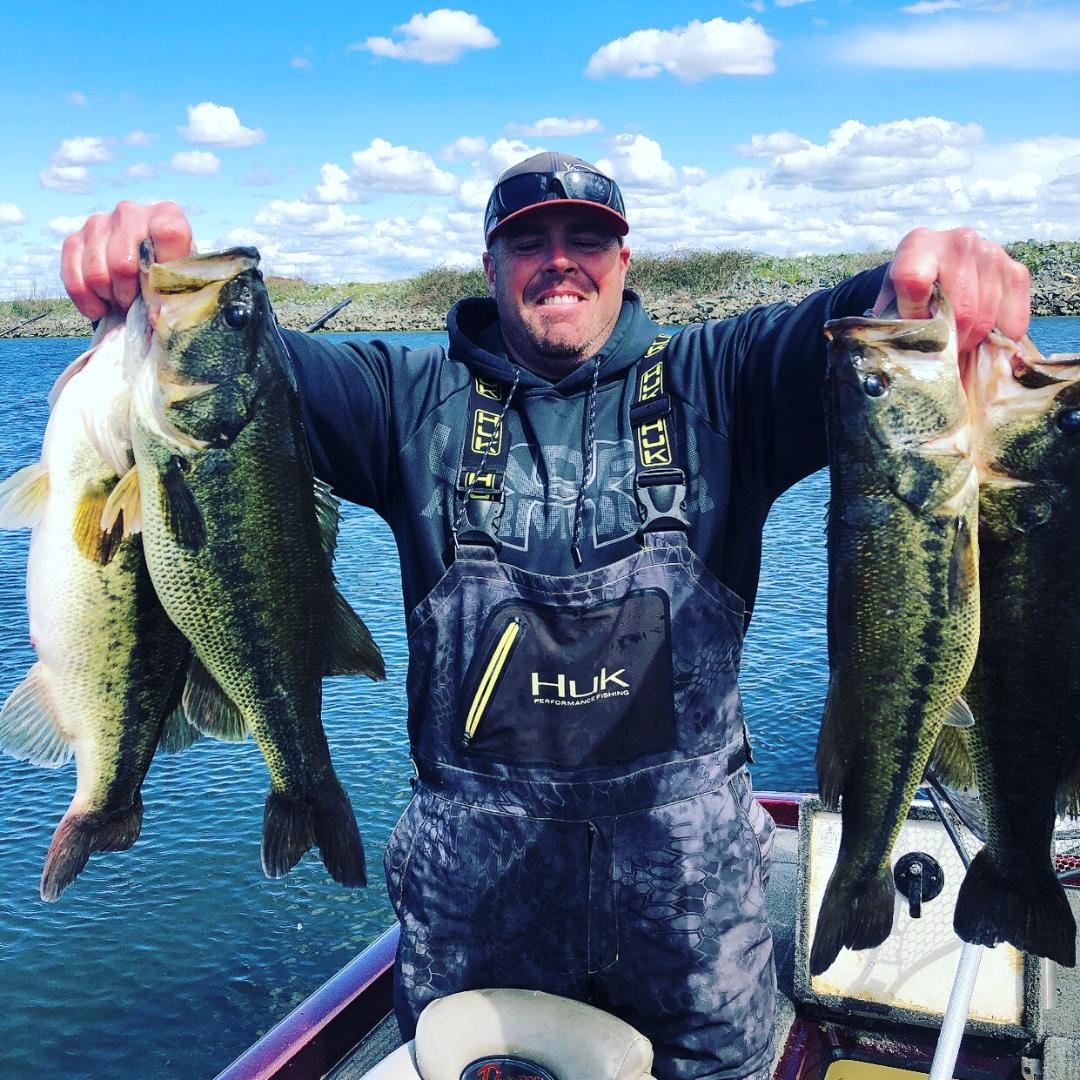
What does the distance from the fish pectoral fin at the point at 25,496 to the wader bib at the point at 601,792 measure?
103 cm

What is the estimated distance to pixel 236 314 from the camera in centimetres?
249

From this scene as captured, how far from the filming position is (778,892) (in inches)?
216

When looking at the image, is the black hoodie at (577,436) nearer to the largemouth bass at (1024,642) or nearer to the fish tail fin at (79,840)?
the largemouth bass at (1024,642)

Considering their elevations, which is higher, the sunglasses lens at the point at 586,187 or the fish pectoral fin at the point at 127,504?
the sunglasses lens at the point at 586,187

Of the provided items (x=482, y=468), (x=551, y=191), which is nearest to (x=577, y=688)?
(x=482, y=468)

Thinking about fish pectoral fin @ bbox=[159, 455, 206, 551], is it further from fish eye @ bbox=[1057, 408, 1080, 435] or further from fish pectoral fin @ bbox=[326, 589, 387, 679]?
fish eye @ bbox=[1057, 408, 1080, 435]

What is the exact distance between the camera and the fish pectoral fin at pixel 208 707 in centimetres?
271

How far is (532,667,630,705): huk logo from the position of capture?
2.94 m

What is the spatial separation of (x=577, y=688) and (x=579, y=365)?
39.4 inches

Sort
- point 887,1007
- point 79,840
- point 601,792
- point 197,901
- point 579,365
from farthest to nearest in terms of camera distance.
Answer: point 197,901 < point 887,1007 < point 579,365 < point 601,792 < point 79,840

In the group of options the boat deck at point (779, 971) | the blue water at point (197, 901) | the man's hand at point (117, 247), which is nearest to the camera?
the man's hand at point (117, 247)

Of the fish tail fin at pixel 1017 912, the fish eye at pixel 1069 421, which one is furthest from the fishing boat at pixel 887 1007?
the fish eye at pixel 1069 421

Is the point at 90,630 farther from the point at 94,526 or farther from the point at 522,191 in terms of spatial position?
the point at 522,191

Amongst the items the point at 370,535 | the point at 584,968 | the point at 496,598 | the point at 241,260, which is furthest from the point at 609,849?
the point at 370,535
